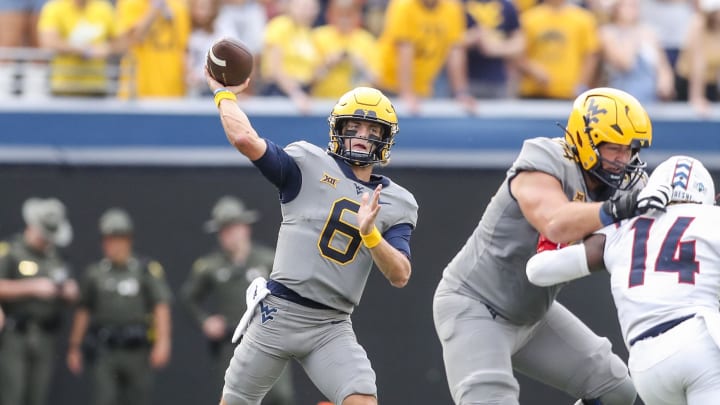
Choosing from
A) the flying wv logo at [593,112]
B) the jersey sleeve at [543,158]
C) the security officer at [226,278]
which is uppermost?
the flying wv logo at [593,112]

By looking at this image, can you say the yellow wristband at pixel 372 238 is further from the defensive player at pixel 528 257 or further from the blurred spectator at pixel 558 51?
the blurred spectator at pixel 558 51

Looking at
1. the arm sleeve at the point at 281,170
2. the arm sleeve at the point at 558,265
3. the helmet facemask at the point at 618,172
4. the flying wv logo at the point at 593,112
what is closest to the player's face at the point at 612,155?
the helmet facemask at the point at 618,172

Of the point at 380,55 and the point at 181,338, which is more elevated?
the point at 380,55

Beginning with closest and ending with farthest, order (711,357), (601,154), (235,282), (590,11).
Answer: (711,357), (601,154), (235,282), (590,11)

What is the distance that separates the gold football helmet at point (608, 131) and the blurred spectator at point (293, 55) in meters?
4.72

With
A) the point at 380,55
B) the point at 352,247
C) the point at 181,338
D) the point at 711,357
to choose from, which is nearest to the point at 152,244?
the point at 181,338

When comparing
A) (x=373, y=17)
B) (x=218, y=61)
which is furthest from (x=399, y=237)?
(x=373, y=17)

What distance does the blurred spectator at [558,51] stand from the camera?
1040cm

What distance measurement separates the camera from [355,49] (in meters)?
10.4

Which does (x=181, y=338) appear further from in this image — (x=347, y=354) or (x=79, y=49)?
(x=347, y=354)

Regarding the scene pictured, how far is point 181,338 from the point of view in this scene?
1059 cm

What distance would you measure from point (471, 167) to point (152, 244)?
2.70 metres

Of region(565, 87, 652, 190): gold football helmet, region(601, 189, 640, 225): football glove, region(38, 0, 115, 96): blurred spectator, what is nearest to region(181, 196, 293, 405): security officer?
region(38, 0, 115, 96): blurred spectator

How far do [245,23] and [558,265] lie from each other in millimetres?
5645
